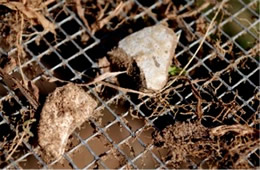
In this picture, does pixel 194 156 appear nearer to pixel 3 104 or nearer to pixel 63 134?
pixel 63 134

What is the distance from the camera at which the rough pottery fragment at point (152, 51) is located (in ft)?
3.97

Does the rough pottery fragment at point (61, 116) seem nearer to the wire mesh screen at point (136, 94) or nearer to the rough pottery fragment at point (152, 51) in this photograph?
the wire mesh screen at point (136, 94)

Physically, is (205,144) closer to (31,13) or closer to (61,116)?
(61,116)

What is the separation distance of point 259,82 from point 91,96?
0.47 m

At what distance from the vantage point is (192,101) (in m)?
1.21

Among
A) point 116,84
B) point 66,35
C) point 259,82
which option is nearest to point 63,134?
point 116,84

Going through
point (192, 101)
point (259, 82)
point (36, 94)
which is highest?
point (36, 94)

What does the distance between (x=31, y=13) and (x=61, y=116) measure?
0.32 metres

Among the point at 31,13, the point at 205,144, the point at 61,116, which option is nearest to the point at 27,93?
the point at 61,116

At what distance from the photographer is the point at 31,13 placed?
130cm

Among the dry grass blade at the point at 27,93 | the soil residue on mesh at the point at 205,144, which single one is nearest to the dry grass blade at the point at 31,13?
the dry grass blade at the point at 27,93

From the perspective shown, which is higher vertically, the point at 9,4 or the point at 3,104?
the point at 9,4

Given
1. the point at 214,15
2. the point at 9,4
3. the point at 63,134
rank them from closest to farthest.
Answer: the point at 63,134
the point at 9,4
the point at 214,15

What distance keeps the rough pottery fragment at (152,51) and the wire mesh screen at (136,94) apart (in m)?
0.04
